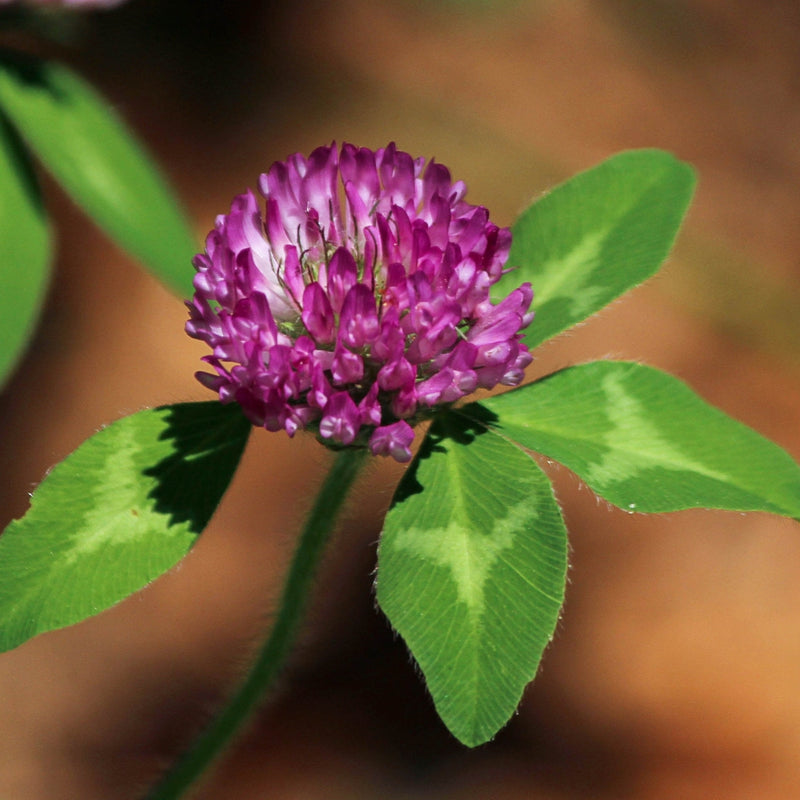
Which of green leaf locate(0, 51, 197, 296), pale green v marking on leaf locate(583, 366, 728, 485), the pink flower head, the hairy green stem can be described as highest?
green leaf locate(0, 51, 197, 296)

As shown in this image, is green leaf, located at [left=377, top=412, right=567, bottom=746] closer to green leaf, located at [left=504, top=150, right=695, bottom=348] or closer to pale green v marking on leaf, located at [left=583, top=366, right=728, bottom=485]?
pale green v marking on leaf, located at [left=583, top=366, right=728, bottom=485]

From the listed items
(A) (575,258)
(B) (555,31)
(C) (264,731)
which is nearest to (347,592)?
(C) (264,731)

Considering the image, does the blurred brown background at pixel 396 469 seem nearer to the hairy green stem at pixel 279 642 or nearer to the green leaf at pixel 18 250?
the hairy green stem at pixel 279 642

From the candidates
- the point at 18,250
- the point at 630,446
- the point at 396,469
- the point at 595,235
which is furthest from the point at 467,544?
the point at 396,469

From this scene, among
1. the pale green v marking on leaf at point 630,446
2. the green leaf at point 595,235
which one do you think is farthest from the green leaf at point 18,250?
the pale green v marking on leaf at point 630,446

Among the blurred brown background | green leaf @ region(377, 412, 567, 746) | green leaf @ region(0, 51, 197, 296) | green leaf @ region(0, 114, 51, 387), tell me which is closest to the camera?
green leaf @ region(377, 412, 567, 746)

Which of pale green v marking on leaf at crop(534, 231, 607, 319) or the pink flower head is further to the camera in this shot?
pale green v marking on leaf at crop(534, 231, 607, 319)

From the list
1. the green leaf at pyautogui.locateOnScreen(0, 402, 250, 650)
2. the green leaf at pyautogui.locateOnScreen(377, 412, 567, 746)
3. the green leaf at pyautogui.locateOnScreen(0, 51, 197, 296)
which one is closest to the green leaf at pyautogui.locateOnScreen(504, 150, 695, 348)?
the green leaf at pyautogui.locateOnScreen(377, 412, 567, 746)
